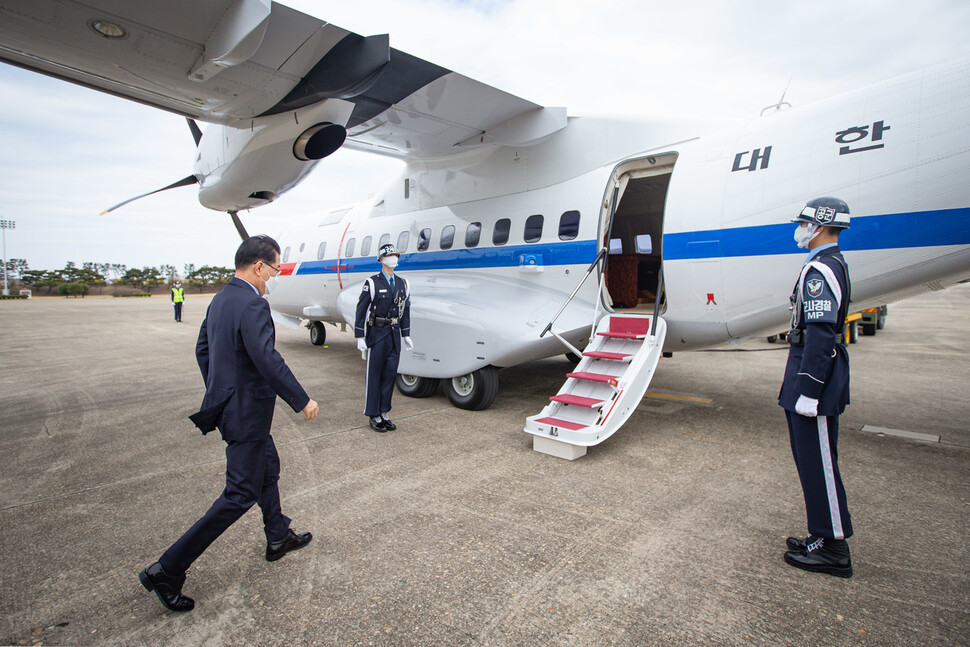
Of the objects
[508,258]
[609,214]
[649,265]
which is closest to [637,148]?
[609,214]

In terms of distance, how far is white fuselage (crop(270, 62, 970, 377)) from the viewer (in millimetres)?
4074

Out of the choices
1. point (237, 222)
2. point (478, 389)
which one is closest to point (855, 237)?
point (478, 389)

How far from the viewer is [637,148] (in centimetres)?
566

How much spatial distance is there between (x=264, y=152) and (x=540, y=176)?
10.8ft

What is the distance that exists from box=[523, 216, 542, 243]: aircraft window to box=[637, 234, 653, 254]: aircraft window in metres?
2.25

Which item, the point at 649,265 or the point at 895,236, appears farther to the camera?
the point at 649,265

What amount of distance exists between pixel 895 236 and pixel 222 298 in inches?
195

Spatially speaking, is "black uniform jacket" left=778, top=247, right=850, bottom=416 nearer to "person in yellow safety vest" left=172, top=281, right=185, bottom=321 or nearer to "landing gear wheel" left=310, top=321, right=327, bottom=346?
"landing gear wheel" left=310, top=321, right=327, bottom=346

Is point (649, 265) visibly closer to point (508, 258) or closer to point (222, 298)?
point (508, 258)

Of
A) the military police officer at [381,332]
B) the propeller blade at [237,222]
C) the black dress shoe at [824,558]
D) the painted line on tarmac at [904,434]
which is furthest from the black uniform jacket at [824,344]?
the propeller blade at [237,222]

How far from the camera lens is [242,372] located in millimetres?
2592

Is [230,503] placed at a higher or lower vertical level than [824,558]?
higher

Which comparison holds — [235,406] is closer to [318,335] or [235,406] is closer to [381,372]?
[381,372]

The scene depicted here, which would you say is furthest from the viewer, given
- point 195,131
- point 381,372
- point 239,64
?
point 195,131
